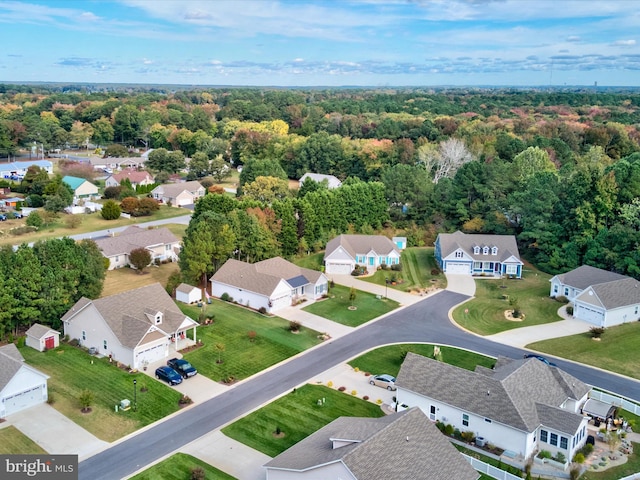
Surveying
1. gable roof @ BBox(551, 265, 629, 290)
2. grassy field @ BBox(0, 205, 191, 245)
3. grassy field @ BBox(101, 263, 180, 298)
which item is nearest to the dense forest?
gable roof @ BBox(551, 265, 629, 290)

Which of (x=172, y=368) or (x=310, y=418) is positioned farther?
(x=172, y=368)

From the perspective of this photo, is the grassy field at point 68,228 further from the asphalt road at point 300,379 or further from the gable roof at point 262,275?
the asphalt road at point 300,379

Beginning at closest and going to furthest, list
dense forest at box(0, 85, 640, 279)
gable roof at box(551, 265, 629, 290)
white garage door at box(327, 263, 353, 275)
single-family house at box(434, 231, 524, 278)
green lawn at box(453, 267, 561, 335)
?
1. green lawn at box(453, 267, 561, 335)
2. gable roof at box(551, 265, 629, 290)
3. dense forest at box(0, 85, 640, 279)
4. single-family house at box(434, 231, 524, 278)
5. white garage door at box(327, 263, 353, 275)

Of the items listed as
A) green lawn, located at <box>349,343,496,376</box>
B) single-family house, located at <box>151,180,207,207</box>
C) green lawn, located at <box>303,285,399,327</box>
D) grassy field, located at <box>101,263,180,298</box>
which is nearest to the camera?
green lawn, located at <box>349,343,496,376</box>

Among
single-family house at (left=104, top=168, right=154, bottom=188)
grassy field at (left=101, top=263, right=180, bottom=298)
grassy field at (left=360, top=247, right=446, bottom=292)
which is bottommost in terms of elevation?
grassy field at (left=101, top=263, right=180, bottom=298)

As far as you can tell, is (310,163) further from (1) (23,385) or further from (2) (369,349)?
(1) (23,385)

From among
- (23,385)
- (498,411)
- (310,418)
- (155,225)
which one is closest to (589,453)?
(498,411)

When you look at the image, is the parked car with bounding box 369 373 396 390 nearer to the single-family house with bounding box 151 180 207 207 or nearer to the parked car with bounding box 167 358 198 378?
the parked car with bounding box 167 358 198 378

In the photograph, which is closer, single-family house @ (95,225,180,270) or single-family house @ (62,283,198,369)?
single-family house @ (62,283,198,369)
